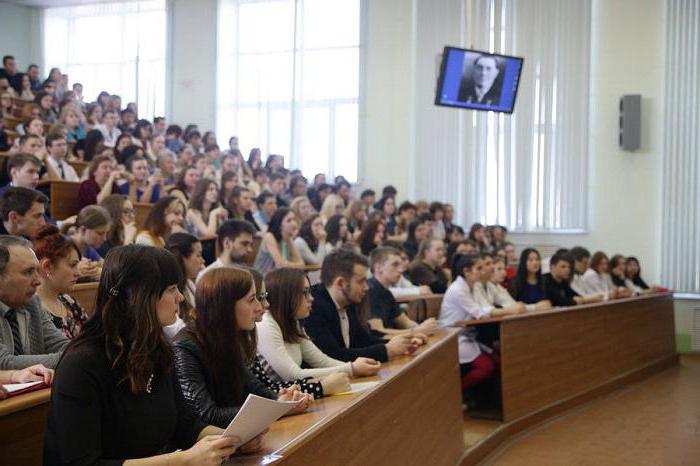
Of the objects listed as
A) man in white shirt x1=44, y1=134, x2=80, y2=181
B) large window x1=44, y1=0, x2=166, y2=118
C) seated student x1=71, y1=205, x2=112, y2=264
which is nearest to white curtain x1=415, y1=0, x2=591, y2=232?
large window x1=44, y1=0, x2=166, y2=118

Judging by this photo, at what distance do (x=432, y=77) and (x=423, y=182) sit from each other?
4.91 ft

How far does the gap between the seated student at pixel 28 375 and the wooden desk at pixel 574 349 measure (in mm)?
3259

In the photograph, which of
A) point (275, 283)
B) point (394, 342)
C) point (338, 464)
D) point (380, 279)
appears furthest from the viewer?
point (380, 279)

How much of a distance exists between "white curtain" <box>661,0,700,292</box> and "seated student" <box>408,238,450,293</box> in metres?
4.49

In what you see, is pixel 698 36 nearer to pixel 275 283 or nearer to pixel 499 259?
pixel 499 259

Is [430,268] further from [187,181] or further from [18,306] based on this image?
[18,306]

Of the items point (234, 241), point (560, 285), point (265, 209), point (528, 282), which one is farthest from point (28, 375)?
point (265, 209)

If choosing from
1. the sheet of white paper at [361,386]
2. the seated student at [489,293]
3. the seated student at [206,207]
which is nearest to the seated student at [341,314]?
the sheet of white paper at [361,386]

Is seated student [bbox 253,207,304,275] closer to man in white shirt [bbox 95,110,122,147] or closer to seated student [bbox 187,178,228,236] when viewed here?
seated student [bbox 187,178,228,236]

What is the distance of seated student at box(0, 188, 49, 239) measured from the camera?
3682 mm

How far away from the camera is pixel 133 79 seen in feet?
44.1

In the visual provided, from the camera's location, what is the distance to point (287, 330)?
3.06m

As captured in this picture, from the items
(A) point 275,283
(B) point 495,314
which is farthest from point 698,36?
(A) point 275,283

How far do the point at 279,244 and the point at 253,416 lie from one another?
4481 millimetres
